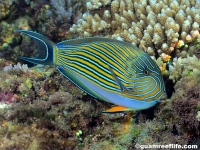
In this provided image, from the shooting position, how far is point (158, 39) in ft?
12.7

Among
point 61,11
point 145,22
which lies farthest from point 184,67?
point 61,11

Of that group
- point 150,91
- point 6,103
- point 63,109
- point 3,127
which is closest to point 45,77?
point 6,103

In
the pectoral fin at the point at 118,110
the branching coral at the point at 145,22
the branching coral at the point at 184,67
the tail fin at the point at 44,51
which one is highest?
the branching coral at the point at 145,22

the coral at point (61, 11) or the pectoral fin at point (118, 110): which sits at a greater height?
the coral at point (61, 11)

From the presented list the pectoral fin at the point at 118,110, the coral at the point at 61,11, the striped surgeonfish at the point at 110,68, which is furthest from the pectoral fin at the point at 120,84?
the coral at the point at 61,11

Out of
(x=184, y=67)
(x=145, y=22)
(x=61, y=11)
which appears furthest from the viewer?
(x=61, y=11)

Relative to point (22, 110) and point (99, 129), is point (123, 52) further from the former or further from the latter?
point (22, 110)

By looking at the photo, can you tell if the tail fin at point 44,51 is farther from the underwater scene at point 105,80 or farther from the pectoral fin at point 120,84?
the pectoral fin at point 120,84

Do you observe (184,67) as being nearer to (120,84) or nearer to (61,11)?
(120,84)

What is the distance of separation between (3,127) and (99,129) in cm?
121

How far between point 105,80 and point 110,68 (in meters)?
0.12

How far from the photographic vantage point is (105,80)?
180 cm

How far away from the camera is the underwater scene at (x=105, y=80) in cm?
179

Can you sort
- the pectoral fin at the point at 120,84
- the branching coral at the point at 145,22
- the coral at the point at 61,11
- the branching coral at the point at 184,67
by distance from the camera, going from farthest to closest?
1. the coral at the point at 61,11
2. the branching coral at the point at 145,22
3. the branching coral at the point at 184,67
4. the pectoral fin at the point at 120,84
